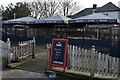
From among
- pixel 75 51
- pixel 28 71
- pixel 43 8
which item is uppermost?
pixel 43 8

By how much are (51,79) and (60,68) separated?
842 millimetres

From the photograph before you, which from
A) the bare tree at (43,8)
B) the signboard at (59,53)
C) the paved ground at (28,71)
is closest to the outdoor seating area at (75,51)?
the signboard at (59,53)

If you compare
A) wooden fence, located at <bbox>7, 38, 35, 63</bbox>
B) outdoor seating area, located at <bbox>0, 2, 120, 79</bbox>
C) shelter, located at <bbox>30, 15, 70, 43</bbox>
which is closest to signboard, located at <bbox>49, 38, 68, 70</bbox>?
outdoor seating area, located at <bbox>0, 2, 120, 79</bbox>

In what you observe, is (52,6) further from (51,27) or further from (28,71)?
(28,71)

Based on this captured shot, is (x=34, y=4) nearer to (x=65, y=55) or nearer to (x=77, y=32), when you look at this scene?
(x=77, y=32)

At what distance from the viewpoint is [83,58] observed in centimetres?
691

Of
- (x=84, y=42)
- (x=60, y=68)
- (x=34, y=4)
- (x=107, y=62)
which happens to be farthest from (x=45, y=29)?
(x=34, y=4)

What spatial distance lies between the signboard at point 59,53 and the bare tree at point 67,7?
46306 mm

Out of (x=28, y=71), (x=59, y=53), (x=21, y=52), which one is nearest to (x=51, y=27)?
(x=21, y=52)

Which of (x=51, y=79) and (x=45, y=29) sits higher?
(x=45, y=29)

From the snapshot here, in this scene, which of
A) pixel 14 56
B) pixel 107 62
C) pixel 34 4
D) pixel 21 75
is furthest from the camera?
pixel 34 4

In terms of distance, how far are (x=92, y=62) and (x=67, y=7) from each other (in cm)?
4885

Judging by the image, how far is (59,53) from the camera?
7.40 m

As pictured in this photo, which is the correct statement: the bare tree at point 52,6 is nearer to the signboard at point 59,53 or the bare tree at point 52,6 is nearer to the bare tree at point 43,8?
the bare tree at point 43,8
